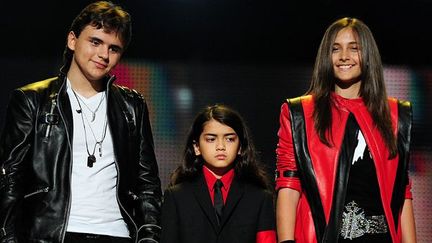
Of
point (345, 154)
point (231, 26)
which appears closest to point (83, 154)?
point (345, 154)

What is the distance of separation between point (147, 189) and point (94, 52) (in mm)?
535

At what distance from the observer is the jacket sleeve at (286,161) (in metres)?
2.86

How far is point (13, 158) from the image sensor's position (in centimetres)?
266

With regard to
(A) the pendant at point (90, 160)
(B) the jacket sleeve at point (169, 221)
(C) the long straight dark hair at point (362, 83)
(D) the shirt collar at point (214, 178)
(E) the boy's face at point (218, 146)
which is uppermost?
(C) the long straight dark hair at point (362, 83)

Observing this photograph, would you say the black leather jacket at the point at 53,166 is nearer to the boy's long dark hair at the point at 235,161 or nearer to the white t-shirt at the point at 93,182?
the white t-shirt at the point at 93,182

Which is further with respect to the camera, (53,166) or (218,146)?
(218,146)

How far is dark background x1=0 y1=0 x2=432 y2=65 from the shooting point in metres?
4.61

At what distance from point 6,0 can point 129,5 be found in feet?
2.34

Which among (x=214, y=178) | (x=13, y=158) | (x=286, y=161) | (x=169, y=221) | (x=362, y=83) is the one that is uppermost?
(x=362, y=83)

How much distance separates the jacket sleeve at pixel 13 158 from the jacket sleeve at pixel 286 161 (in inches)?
35.6

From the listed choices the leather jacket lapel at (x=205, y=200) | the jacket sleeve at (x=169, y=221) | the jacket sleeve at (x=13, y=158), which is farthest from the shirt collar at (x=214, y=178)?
the jacket sleeve at (x=13, y=158)

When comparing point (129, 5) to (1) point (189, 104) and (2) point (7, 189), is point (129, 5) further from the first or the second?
(2) point (7, 189)

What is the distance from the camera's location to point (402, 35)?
4.85 metres

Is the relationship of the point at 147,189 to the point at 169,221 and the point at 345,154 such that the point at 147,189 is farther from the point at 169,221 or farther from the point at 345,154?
the point at 345,154
